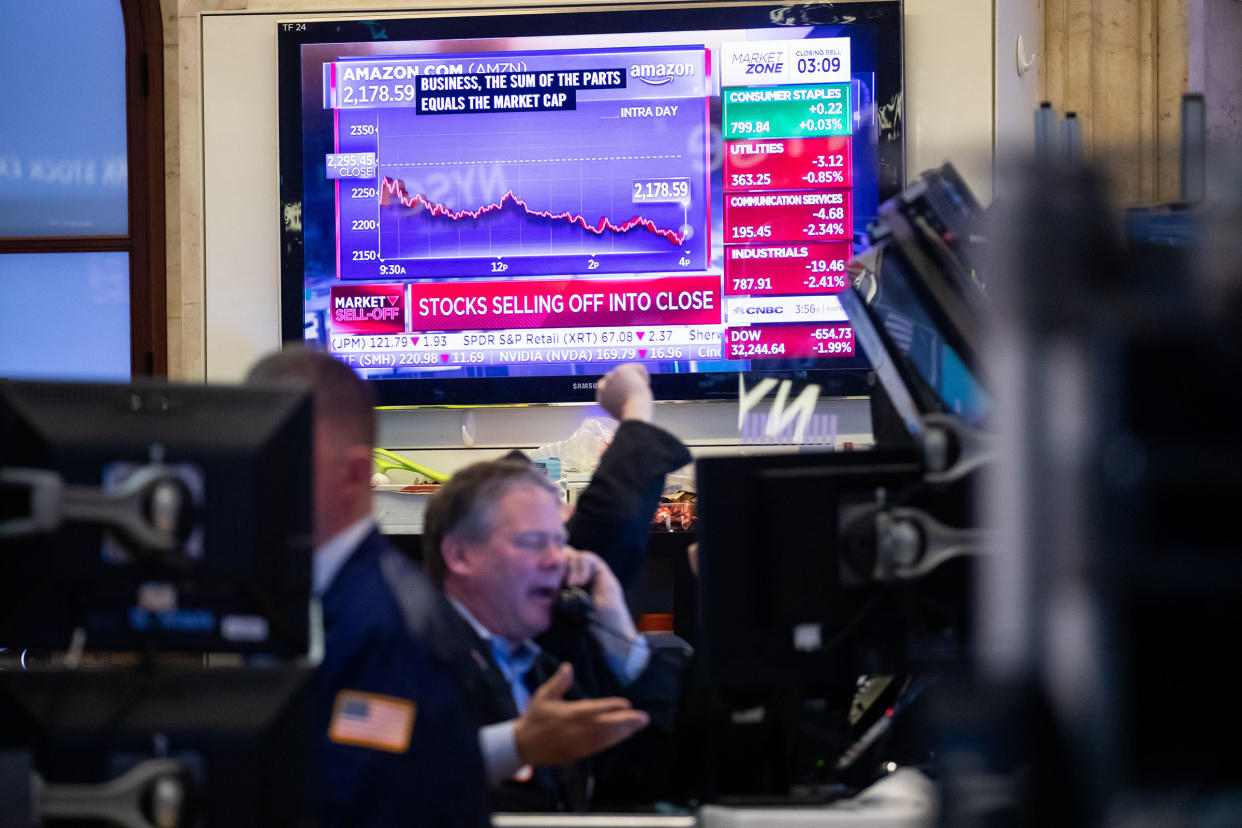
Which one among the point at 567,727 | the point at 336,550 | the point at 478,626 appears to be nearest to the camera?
the point at 336,550

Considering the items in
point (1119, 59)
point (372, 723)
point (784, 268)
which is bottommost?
point (372, 723)

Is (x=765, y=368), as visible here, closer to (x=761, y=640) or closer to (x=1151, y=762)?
(x=761, y=640)

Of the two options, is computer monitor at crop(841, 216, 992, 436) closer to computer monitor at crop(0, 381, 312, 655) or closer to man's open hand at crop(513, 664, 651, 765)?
man's open hand at crop(513, 664, 651, 765)

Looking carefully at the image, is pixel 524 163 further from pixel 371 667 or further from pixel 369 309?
pixel 371 667

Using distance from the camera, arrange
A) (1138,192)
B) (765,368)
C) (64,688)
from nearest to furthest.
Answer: (1138,192), (64,688), (765,368)

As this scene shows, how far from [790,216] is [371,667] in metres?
2.85

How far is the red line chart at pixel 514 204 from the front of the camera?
3.94 m

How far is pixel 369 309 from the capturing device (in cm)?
401

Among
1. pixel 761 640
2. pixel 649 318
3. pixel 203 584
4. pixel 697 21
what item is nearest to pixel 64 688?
pixel 203 584

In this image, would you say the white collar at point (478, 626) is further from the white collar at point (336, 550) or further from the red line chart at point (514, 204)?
the red line chart at point (514, 204)

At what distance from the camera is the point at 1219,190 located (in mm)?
888

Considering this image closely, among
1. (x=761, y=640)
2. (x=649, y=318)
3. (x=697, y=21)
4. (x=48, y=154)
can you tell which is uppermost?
(x=697, y=21)

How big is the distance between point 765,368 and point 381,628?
271cm

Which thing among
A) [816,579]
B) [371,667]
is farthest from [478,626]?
[816,579]
